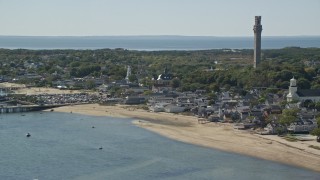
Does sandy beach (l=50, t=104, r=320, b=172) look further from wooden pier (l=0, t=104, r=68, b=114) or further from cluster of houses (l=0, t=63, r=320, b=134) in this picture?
wooden pier (l=0, t=104, r=68, b=114)

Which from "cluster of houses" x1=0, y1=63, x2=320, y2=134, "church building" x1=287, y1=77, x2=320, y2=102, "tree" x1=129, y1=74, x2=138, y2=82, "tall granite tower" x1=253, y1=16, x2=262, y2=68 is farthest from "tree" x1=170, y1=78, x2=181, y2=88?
"church building" x1=287, y1=77, x2=320, y2=102

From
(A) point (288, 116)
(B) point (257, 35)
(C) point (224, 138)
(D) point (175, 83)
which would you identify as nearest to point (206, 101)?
(A) point (288, 116)

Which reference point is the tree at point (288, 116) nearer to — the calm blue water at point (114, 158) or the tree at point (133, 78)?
the calm blue water at point (114, 158)

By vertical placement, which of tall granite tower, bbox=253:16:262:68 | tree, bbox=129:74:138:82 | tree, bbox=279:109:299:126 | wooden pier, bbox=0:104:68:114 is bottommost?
wooden pier, bbox=0:104:68:114

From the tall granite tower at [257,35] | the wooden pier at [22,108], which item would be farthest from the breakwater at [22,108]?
the tall granite tower at [257,35]

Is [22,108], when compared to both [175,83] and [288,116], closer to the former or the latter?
[175,83]
